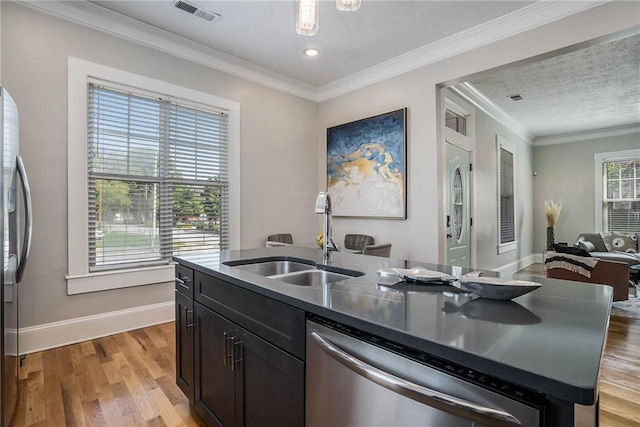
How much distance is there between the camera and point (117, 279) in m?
3.08

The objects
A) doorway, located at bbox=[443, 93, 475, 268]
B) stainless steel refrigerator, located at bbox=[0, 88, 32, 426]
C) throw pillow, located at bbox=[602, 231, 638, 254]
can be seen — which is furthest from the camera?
throw pillow, located at bbox=[602, 231, 638, 254]

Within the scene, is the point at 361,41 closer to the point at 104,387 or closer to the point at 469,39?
the point at 469,39

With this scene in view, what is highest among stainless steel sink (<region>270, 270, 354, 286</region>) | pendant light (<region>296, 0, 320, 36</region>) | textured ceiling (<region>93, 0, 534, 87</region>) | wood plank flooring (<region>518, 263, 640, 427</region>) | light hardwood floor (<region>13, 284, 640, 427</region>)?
textured ceiling (<region>93, 0, 534, 87</region>)

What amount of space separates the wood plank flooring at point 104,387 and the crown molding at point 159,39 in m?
2.82

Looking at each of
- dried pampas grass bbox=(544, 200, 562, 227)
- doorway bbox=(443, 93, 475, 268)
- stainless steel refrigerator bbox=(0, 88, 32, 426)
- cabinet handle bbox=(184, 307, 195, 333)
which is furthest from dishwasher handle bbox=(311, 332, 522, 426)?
dried pampas grass bbox=(544, 200, 562, 227)

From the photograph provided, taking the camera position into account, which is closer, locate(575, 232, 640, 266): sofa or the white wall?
the white wall

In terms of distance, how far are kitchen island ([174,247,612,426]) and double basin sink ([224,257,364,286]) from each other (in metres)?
0.02

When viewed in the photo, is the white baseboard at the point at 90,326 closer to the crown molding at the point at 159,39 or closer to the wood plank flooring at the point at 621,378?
the crown molding at the point at 159,39

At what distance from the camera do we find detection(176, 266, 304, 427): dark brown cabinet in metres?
1.15

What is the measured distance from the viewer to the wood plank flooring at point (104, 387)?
1.82 metres

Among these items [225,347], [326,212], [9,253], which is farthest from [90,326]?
[326,212]

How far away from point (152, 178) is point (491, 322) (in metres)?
3.32

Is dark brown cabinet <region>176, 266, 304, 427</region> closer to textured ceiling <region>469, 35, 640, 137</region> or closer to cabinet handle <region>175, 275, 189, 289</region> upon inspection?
cabinet handle <region>175, 275, 189, 289</region>

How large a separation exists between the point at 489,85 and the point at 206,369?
190 inches
